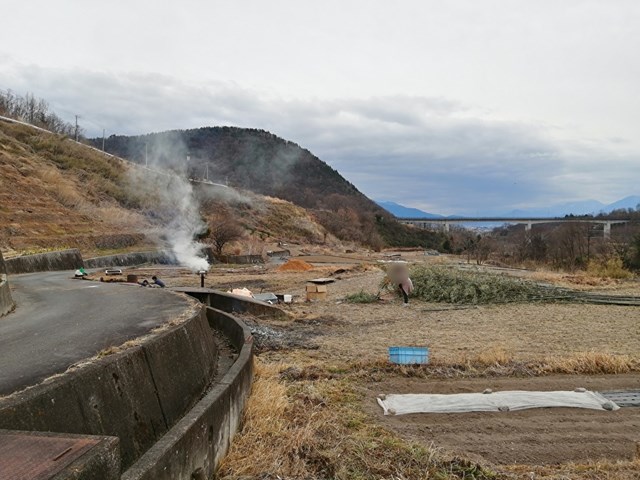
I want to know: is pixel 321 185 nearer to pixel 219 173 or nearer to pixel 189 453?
pixel 219 173

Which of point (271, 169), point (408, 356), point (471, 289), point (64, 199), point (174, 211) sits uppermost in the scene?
point (271, 169)

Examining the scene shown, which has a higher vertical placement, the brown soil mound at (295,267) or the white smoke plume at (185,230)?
the white smoke plume at (185,230)

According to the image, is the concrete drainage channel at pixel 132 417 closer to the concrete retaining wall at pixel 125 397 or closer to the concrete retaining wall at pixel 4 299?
the concrete retaining wall at pixel 125 397

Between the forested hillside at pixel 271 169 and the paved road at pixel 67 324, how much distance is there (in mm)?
75230

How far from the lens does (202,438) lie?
12.9 feet

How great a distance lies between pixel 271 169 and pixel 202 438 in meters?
139

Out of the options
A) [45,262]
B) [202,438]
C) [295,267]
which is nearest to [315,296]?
[45,262]

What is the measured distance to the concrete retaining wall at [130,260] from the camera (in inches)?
924

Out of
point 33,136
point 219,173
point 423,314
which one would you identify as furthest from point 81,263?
point 219,173

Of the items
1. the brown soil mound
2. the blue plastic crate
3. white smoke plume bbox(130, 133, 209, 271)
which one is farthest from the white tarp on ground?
the brown soil mound

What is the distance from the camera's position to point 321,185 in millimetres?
141375

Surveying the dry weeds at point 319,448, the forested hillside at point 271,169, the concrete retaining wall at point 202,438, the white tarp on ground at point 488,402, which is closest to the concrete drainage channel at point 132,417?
the concrete retaining wall at point 202,438

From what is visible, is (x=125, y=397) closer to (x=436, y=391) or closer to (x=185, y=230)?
(x=436, y=391)

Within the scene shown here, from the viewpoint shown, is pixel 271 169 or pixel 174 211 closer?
pixel 174 211
